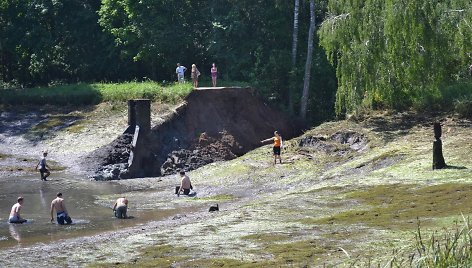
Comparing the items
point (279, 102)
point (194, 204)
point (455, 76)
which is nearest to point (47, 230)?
point (194, 204)

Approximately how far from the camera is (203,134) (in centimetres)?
4372

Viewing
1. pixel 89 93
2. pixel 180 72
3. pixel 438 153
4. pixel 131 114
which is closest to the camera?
pixel 438 153

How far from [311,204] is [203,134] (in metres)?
16.6

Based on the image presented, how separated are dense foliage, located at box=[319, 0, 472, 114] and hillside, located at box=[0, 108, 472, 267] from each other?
135 centimetres

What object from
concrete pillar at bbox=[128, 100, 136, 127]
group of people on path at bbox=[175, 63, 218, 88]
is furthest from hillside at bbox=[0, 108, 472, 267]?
group of people on path at bbox=[175, 63, 218, 88]

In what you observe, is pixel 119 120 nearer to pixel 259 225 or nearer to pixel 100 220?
pixel 100 220

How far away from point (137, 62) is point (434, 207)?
33570 millimetres

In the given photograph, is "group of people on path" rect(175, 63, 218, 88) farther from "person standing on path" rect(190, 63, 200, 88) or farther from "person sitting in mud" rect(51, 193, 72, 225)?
"person sitting in mud" rect(51, 193, 72, 225)

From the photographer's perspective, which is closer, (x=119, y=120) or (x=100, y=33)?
(x=119, y=120)

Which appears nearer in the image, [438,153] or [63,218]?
[63,218]

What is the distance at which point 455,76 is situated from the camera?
39.2 m

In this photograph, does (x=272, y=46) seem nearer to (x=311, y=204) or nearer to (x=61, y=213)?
(x=311, y=204)

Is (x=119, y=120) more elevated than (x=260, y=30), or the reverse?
(x=260, y=30)

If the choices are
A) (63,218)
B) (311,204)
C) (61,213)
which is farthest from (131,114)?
(311,204)
